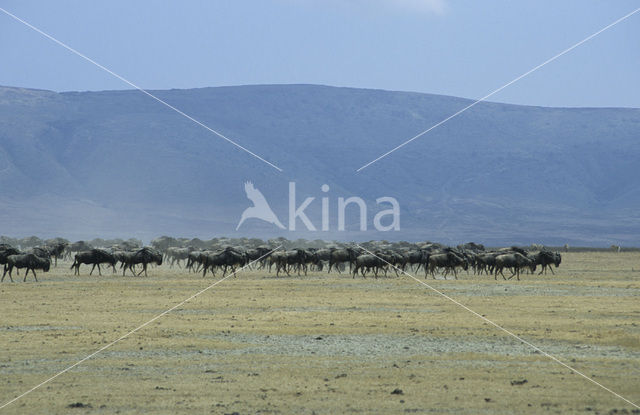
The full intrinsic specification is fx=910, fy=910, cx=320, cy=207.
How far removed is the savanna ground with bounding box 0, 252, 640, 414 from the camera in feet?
50.5

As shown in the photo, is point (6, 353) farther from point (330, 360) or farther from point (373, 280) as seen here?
point (373, 280)

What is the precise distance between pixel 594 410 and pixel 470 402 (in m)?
1.98

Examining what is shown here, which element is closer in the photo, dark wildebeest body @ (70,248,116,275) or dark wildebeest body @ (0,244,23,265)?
dark wildebeest body @ (0,244,23,265)

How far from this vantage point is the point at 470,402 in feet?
49.9

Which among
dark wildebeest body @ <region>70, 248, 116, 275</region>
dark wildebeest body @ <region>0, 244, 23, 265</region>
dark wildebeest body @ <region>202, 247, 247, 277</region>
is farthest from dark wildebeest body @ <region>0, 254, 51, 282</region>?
dark wildebeest body @ <region>202, 247, 247, 277</region>

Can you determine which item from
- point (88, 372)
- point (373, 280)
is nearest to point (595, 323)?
point (88, 372)

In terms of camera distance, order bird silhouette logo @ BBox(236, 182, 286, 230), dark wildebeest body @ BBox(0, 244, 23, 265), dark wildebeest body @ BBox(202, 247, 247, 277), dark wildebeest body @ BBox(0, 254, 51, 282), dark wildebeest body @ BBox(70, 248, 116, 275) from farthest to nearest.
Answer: bird silhouette logo @ BBox(236, 182, 286, 230)
dark wildebeest body @ BBox(70, 248, 116, 275)
dark wildebeest body @ BBox(202, 247, 247, 277)
dark wildebeest body @ BBox(0, 244, 23, 265)
dark wildebeest body @ BBox(0, 254, 51, 282)

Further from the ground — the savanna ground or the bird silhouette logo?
the bird silhouette logo

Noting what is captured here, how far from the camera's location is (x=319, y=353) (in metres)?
20.6

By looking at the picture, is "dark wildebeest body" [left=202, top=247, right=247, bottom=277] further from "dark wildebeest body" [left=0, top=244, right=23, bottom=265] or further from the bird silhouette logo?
the bird silhouette logo

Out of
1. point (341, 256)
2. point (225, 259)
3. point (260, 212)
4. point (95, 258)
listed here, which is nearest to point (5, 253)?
point (95, 258)

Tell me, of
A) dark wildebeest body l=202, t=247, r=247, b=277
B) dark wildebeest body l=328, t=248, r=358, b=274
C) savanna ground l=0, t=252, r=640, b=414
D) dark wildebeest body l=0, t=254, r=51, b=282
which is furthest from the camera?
dark wildebeest body l=328, t=248, r=358, b=274

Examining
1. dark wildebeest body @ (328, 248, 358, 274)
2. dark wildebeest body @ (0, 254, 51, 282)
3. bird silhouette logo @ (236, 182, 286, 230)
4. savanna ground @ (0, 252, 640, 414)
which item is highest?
bird silhouette logo @ (236, 182, 286, 230)

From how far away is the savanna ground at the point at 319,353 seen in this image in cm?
1541
